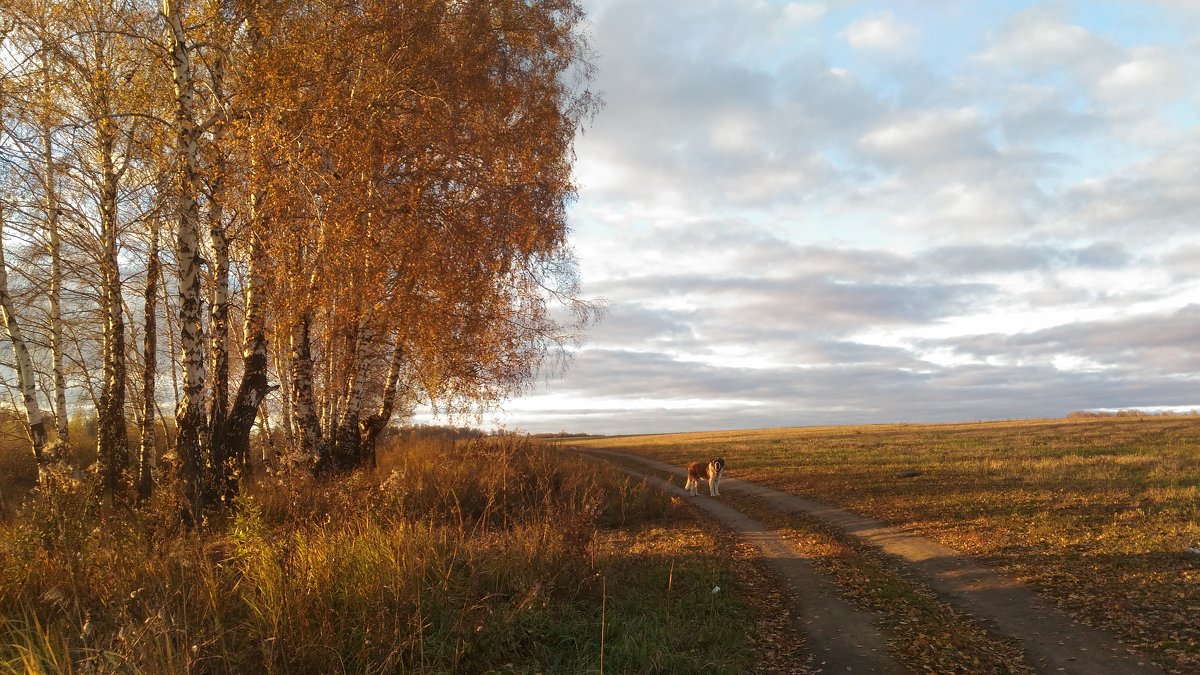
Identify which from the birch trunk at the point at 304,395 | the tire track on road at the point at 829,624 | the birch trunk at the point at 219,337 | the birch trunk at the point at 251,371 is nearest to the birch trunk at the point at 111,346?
the birch trunk at the point at 219,337

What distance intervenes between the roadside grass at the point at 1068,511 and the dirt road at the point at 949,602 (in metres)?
0.33

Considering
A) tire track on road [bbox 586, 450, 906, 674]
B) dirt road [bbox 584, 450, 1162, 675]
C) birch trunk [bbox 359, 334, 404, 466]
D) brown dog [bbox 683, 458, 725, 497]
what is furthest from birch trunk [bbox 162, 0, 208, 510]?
brown dog [bbox 683, 458, 725, 497]

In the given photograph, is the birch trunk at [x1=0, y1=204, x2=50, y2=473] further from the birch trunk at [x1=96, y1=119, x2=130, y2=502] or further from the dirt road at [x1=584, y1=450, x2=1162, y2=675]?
the dirt road at [x1=584, y1=450, x2=1162, y2=675]

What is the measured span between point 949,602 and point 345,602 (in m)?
7.38

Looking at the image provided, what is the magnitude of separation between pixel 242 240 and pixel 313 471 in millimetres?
5312

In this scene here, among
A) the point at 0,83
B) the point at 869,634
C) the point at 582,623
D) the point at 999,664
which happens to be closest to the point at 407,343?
the point at 0,83

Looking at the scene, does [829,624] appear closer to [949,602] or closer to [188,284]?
[949,602]

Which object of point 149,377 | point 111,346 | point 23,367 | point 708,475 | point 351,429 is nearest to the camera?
point 23,367

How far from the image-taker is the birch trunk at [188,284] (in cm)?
1183

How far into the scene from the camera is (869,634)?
25.3 feet

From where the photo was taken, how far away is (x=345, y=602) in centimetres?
630

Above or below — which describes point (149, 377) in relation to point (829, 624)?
above

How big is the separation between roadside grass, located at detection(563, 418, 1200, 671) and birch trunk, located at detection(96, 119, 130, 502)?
1741 cm

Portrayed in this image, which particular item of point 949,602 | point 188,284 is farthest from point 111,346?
point 949,602
